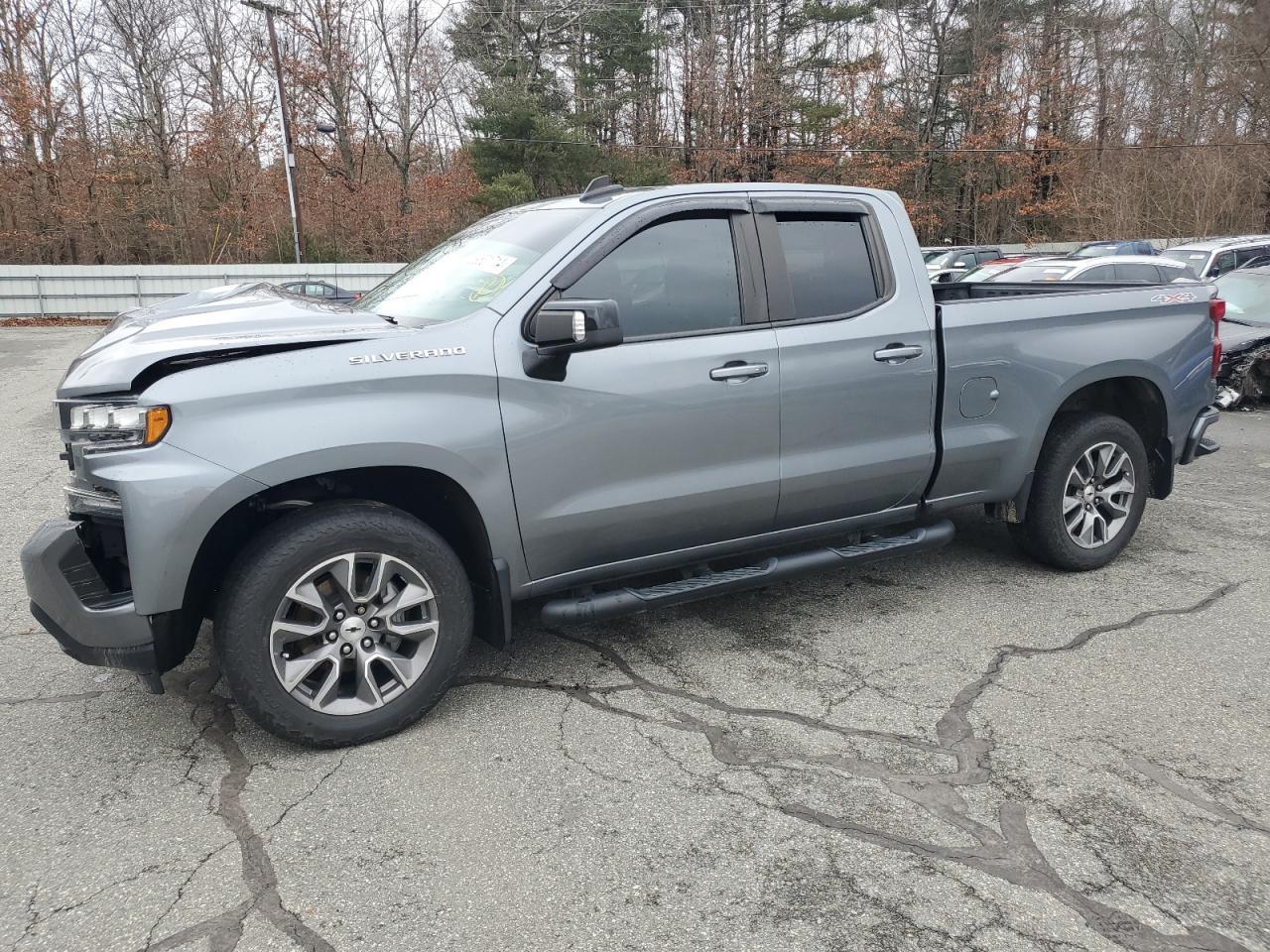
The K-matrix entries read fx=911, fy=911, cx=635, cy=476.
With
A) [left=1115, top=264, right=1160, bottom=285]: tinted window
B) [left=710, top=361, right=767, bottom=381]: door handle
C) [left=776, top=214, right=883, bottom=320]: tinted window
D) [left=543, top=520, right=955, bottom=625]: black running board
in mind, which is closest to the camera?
[left=543, top=520, right=955, bottom=625]: black running board

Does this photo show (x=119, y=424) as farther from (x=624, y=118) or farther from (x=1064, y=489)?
(x=624, y=118)

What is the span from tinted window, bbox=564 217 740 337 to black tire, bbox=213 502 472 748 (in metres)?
1.13

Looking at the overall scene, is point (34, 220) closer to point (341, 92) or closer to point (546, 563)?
point (341, 92)

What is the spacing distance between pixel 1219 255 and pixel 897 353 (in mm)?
13166

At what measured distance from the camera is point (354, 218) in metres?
35.6

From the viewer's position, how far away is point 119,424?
2.86m

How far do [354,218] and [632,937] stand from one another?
36827mm

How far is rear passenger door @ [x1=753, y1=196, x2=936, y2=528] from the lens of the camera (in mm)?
3936

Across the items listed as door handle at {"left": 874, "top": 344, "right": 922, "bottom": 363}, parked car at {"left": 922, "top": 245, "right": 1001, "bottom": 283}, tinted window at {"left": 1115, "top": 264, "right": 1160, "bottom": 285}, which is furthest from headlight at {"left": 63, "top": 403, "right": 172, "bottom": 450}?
parked car at {"left": 922, "top": 245, "right": 1001, "bottom": 283}

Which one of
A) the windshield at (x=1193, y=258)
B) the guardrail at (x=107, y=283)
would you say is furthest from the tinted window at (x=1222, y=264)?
the guardrail at (x=107, y=283)

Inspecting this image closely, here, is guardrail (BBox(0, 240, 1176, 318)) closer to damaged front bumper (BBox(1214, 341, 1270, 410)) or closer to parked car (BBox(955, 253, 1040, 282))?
parked car (BBox(955, 253, 1040, 282))

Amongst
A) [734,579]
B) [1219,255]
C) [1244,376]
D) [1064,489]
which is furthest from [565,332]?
[1219,255]

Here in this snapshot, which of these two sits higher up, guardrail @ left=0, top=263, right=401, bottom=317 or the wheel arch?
guardrail @ left=0, top=263, right=401, bottom=317

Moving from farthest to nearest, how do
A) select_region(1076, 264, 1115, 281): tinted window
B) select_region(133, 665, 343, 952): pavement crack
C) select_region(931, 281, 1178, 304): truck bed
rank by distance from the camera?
select_region(1076, 264, 1115, 281): tinted window, select_region(931, 281, 1178, 304): truck bed, select_region(133, 665, 343, 952): pavement crack
